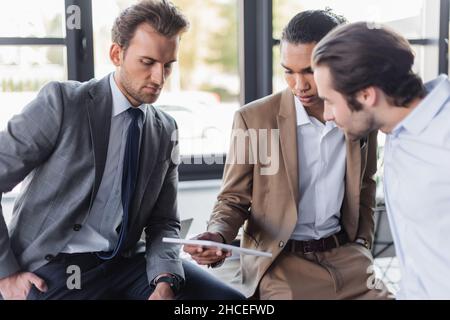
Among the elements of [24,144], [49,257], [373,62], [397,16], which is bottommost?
[49,257]

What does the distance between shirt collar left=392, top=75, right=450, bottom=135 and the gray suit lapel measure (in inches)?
36.8

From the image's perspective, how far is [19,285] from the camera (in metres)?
1.66

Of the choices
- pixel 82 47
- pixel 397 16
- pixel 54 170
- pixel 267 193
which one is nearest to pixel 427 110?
pixel 267 193

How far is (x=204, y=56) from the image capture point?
350 cm

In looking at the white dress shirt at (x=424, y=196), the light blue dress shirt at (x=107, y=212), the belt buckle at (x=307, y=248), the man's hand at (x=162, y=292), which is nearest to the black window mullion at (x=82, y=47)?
the light blue dress shirt at (x=107, y=212)

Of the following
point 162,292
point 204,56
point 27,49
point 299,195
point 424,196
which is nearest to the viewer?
point 424,196

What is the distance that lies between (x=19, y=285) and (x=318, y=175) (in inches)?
41.0

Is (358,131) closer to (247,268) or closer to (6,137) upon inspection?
(247,268)

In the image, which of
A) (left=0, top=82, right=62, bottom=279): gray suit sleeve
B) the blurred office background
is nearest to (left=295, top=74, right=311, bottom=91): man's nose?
(left=0, top=82, right=62, bottom=279): gray suit sleeve

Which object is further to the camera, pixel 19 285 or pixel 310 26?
pixel 310 26

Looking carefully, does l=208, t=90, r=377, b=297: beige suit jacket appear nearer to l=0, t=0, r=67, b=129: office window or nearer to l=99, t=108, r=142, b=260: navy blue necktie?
l=99, t=108, r=142, b=260: navy blue necktie

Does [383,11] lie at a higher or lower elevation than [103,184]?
higher

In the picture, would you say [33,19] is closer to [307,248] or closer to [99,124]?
[99,124]

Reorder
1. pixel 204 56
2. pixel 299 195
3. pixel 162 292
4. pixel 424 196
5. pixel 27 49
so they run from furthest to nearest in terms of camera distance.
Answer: pixel 204 56 → pixel 27 49 → pixel 299 195 → pixel 162 292 → pixel 424 196
